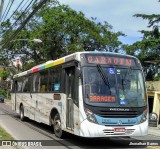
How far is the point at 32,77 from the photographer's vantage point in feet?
67.6

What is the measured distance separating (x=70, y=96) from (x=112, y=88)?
1728mm

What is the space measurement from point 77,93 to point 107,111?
1.18 metres

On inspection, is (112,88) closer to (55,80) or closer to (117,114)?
(117,114)

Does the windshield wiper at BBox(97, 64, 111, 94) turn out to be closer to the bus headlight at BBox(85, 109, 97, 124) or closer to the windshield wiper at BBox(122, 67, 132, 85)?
the windshield wiper at BBox(122, 67, 132, 85)

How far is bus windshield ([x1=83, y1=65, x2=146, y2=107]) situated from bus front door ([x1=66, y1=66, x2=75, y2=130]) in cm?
96

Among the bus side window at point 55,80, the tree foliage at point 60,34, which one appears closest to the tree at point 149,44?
the tree foliage at point 60,34

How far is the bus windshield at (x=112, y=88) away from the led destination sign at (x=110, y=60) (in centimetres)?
24

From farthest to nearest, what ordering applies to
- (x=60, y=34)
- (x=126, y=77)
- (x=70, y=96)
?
1. (x=60, y=34)
2. (x=70, y=96)
3. (x=126, y=77)

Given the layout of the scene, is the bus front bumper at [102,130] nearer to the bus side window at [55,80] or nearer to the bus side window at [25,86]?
the bus side window at [55,80]

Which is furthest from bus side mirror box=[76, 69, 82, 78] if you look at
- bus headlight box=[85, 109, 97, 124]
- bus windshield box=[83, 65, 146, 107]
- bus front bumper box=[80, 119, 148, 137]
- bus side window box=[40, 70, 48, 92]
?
bus side window box=[40, 70, 48, 92]

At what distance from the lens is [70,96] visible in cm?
1398

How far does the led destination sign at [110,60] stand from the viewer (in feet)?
44.1

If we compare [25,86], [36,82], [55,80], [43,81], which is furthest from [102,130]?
[25,86]

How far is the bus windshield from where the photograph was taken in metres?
12.8
